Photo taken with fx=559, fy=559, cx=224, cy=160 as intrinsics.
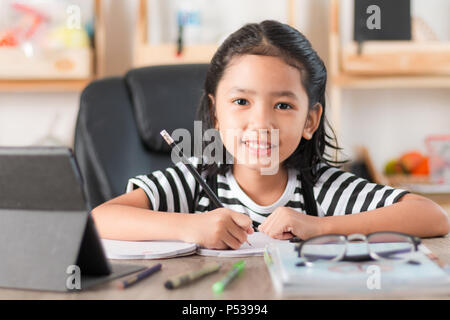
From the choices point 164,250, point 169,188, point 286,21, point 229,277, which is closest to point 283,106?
point 169,188

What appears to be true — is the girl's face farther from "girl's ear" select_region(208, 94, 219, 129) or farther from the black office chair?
the black office chair

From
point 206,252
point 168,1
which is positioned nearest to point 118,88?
point 206,252

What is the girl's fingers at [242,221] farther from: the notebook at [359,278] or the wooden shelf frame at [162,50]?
the wooden shelf frame at [162,50]

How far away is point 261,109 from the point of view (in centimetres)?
109

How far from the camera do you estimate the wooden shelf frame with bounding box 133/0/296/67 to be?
91.0 inches

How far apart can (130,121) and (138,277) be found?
890 millimetres

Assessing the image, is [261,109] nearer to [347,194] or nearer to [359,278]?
[347,194]

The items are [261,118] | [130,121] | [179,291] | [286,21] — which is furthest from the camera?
[286,21]

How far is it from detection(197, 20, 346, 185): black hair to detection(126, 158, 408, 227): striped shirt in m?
0.03

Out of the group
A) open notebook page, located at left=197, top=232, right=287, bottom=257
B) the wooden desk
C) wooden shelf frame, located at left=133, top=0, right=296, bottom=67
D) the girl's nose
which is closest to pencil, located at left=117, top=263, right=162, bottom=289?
the wooden desk

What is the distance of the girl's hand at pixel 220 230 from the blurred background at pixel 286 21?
1498 millimetres

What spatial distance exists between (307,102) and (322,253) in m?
0.54

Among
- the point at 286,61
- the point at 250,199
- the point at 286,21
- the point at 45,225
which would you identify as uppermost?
the point at 286,21

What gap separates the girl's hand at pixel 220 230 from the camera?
87 centimetres
